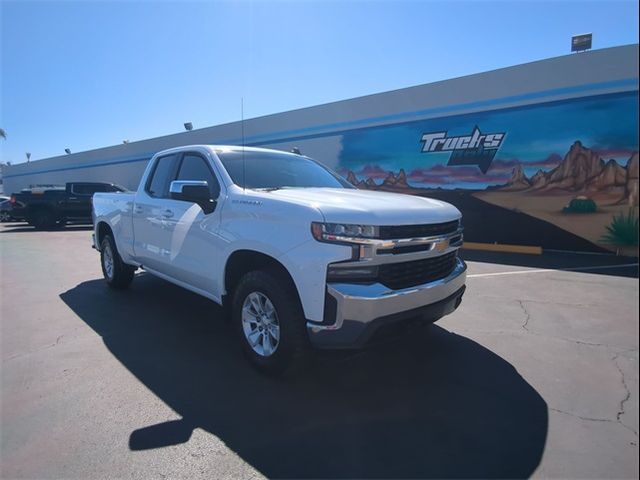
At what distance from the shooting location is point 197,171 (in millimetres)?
4344

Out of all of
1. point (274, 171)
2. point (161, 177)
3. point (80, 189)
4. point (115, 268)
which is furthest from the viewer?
point (80, 189)

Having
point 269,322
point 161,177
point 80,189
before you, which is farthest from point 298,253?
point 80,189

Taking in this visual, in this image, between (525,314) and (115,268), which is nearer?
(525,314)

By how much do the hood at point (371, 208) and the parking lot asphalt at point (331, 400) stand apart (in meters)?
0.97

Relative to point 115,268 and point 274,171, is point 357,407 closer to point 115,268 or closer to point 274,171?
point 274,171

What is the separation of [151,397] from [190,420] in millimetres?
488

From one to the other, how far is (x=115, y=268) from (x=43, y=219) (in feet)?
45.8

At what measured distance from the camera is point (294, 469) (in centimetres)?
227

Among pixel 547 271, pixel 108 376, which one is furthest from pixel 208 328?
pixel 547 271

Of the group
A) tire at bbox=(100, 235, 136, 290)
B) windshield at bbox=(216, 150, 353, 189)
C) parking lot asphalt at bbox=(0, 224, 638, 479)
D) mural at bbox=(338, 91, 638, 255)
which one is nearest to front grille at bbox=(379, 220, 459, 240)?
parking lot asphalt at bbox=(0, 224, 638, 479)

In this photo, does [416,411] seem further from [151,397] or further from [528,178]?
[528,178]

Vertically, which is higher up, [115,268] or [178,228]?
[178,228]

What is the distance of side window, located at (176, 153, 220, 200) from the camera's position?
3.88 meters

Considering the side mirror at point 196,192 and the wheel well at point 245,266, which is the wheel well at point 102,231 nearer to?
the side mirror at point 196,192
